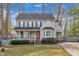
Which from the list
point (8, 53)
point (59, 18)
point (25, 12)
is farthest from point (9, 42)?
point (59, 18)

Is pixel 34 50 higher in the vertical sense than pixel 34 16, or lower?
lower

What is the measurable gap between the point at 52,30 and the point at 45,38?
18 cm

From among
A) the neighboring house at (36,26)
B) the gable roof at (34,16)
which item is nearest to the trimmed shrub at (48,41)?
the neighboring house at (36,26)

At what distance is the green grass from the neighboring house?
0.52ft

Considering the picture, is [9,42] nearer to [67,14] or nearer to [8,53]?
[8,53]

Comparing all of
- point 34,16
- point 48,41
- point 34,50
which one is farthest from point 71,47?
point 34,16

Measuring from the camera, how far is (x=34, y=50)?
540 centimetres

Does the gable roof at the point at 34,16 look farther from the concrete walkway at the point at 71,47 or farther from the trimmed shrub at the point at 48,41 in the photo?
the concrete walkway at the point at 71,47

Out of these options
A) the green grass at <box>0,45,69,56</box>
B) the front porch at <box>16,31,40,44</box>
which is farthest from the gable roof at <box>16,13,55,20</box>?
the green grass at <box>0,45,69,56</box>

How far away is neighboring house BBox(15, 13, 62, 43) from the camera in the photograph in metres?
5.39

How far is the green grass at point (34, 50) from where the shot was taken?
17.6ft

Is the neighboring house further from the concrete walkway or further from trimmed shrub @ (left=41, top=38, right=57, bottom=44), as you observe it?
the concrete walkway

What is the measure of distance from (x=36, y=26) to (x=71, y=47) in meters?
0.64

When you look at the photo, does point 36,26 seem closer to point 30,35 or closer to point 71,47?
point 30,35
